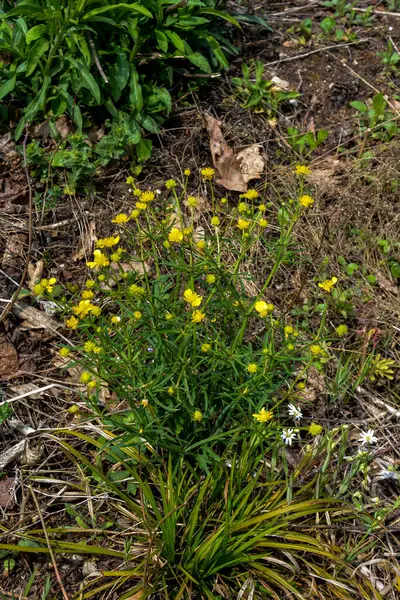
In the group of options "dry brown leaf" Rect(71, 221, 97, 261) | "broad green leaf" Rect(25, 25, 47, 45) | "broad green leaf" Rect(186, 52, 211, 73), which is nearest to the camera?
"broad green leaf" Rect(25, 25, 47, 45)

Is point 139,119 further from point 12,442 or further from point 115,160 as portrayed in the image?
point 12,442

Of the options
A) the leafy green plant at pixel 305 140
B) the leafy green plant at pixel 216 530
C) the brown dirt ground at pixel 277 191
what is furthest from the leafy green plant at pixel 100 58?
the leafy green plant at pixel 216 530

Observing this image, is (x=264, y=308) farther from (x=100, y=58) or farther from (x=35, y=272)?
(x=100, y=58)

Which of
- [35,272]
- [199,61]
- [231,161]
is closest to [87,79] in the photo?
[199,61]

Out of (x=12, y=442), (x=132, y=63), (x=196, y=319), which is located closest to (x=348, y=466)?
(x=196, y=319)

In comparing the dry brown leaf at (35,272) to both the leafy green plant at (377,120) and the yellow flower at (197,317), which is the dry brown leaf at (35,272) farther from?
the leafy green plant at (377,120)

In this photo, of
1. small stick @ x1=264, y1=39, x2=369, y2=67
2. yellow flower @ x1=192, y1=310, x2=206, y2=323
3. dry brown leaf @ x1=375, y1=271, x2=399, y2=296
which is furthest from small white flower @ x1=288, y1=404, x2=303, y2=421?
small stick @ x1=264, y1=39, x2=369, y2=67

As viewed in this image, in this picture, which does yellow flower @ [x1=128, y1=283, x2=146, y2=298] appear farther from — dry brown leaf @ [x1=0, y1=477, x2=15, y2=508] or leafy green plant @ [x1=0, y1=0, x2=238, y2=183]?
leafy green plant @ [x1=0, y1=0, x2=238, y2=183]
